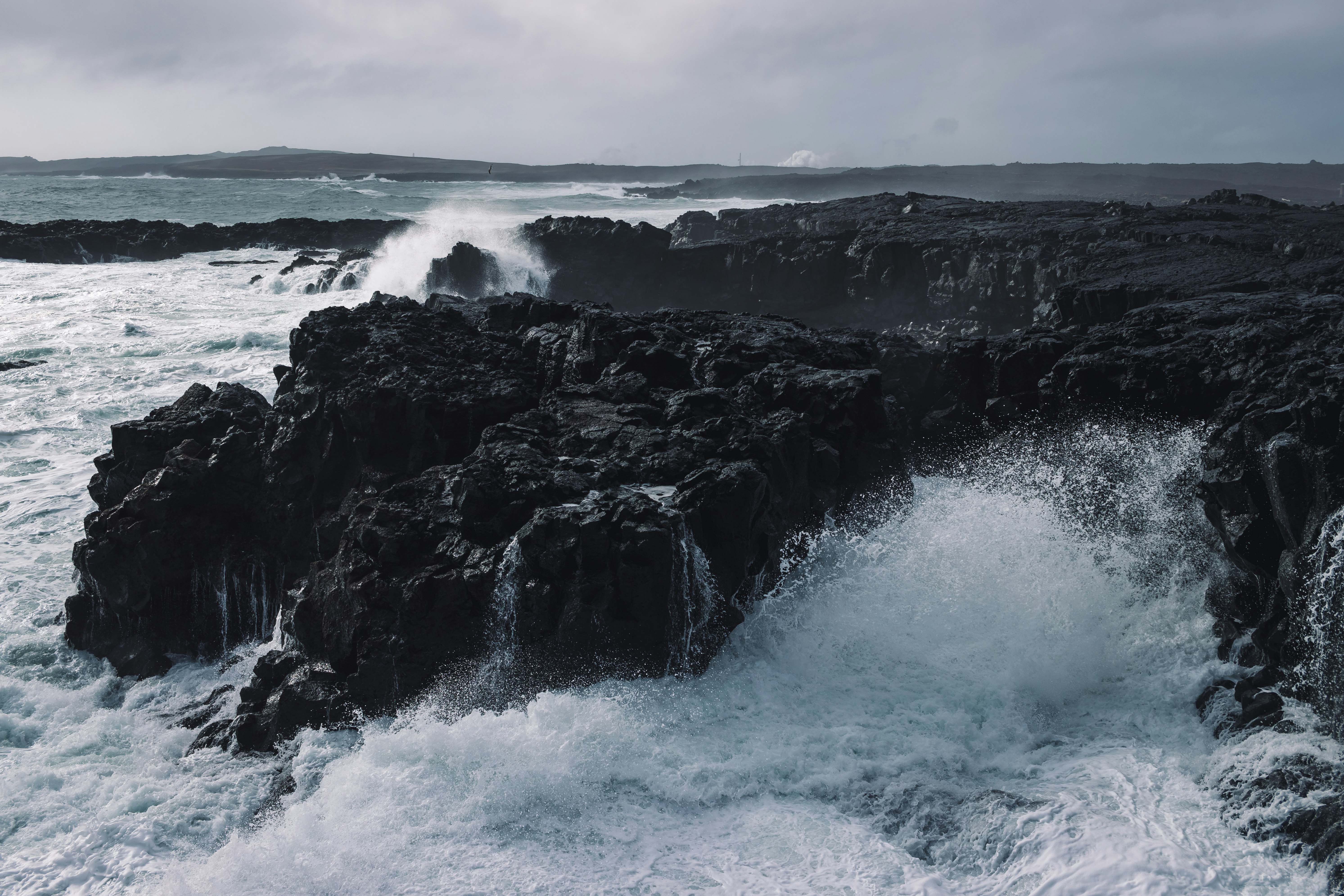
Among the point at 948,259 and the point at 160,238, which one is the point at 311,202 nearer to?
the point at 160,238

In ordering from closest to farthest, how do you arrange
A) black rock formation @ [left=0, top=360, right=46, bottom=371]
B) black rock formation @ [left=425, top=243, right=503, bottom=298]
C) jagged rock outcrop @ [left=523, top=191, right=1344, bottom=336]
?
jagged rock outcrop @ [left=523, top=191, right=1344, bottom=336]
black rock formation @ [left=0, top=360, right=46, bottom=371]
black rock formation @ [left=425, top=243, right=503, bottom=298]

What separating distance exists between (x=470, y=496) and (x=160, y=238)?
111ft

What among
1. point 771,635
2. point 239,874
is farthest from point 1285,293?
point 239,874

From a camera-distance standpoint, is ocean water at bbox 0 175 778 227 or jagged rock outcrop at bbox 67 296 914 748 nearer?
jagged rock outcrop at bbox 67 296 914 748

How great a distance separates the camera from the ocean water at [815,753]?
6.26 m

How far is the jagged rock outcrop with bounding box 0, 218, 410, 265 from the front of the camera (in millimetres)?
32812

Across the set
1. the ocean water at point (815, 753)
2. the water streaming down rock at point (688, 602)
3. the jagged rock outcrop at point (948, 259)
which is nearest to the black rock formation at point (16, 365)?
the ocean water at point (815, 753)

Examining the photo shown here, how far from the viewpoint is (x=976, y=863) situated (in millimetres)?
6254

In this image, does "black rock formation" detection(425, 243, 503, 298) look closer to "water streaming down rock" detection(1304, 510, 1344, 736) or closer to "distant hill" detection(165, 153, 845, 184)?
"water streaming down rock" detection(1304, 510, 1344, 736)

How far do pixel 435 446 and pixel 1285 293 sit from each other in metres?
12.5

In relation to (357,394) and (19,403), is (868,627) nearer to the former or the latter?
(357,394)

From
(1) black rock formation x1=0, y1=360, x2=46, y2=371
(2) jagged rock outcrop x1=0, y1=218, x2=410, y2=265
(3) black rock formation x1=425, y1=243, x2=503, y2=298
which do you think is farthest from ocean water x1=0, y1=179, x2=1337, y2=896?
(2) jagged rock outcrop x1=0, y1=218, x2=410, y2=265

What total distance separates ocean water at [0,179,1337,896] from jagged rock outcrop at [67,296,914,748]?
1.50 ft

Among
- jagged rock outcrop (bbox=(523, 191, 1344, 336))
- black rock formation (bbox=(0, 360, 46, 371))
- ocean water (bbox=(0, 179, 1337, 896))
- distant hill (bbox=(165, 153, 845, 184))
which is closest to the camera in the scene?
ocean water (bbox=(0, 179, 1337, 896))
